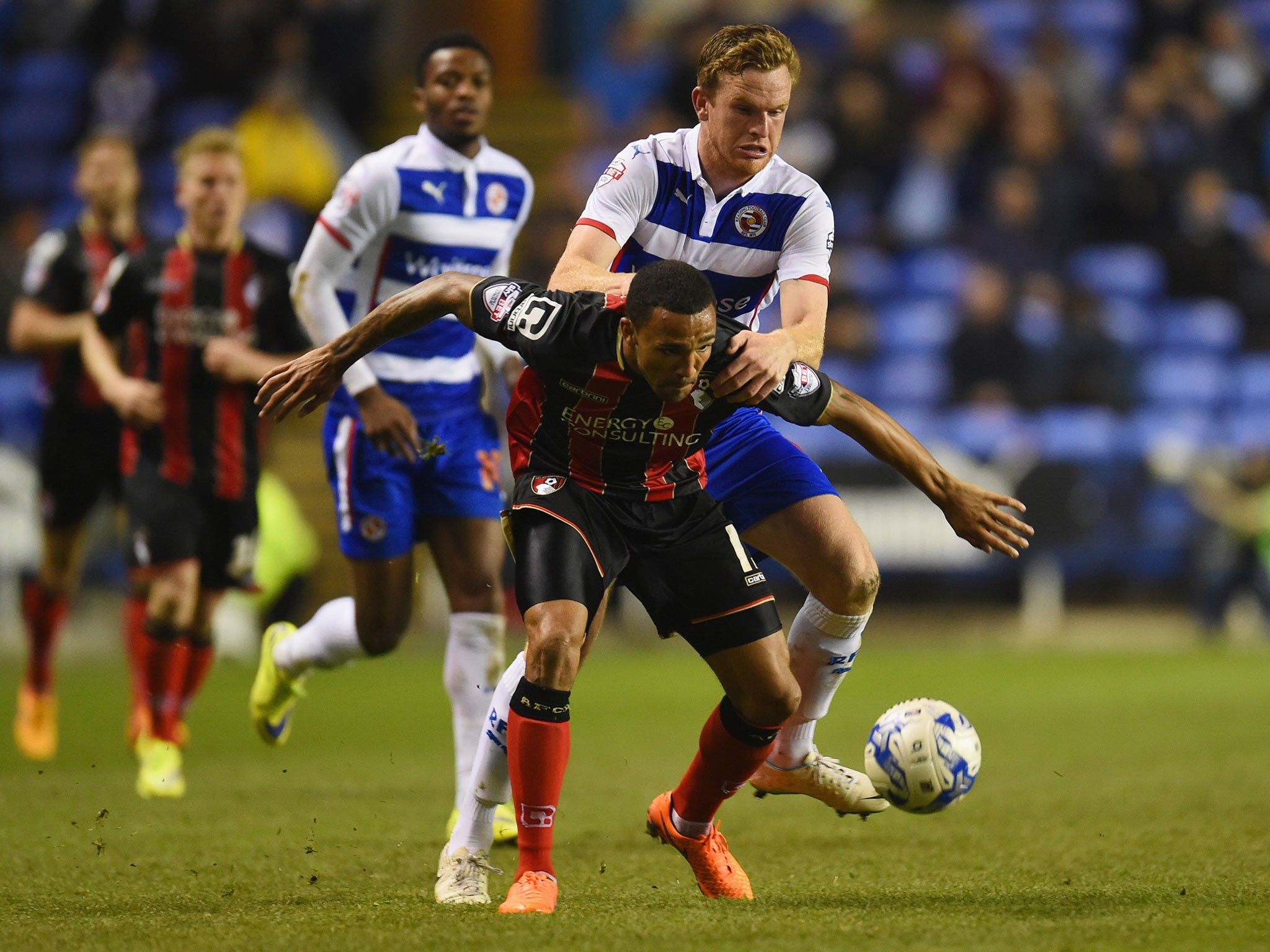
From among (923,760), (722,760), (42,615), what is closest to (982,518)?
(923,760)

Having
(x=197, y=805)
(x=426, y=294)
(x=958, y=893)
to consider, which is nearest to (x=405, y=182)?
(x=426, y=294)

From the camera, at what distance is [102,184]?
8305 millimetres

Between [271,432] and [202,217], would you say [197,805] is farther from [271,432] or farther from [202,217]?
[271,432]

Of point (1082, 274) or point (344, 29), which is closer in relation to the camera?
point (1082, 274)

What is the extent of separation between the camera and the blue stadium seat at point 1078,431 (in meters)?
14.2

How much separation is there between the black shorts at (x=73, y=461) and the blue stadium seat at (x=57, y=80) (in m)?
10.6

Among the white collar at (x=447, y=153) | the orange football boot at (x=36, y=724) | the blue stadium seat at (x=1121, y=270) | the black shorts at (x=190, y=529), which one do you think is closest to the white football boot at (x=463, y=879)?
the white collar at (x=447, y=153)

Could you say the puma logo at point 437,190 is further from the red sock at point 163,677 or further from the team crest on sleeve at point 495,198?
the red sock at point 163,677

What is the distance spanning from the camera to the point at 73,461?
8.42 meters

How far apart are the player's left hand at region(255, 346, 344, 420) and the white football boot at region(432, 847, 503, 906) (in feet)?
4.13

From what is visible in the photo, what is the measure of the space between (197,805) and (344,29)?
39.7 ft

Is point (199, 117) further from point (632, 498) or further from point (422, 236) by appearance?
point (632, 498)

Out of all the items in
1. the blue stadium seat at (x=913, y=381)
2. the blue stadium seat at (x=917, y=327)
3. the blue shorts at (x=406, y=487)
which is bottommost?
the blue shorts at (x=406, y=487)

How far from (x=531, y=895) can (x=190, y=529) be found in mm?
3409
